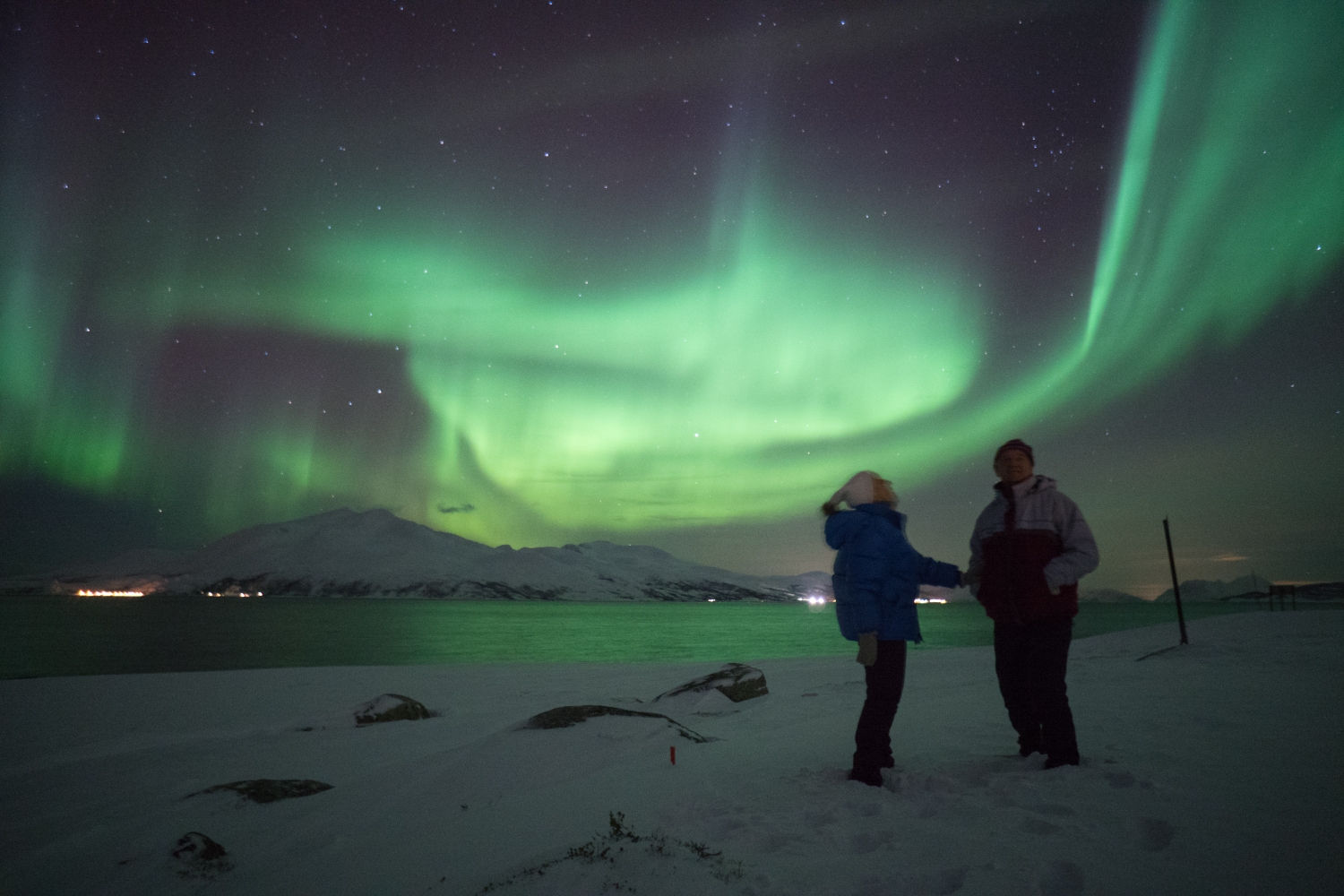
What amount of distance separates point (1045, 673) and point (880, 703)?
126 cm

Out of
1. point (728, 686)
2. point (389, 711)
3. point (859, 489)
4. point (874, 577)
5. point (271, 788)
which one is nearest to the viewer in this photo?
point (874, 577)

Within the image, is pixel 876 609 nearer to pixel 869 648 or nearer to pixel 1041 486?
pixel 869 648

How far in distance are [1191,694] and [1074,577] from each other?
18.3 ft

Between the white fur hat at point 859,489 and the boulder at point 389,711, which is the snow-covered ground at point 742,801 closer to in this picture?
the boulder at point 389,711

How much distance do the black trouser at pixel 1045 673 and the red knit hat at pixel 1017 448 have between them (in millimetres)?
1369

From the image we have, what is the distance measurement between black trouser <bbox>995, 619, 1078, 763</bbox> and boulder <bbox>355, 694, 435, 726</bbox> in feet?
37.6

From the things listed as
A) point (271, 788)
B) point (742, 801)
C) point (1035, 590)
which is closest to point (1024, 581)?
point (1035, 590)

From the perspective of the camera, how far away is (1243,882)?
294 cm

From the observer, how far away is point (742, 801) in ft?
15.8

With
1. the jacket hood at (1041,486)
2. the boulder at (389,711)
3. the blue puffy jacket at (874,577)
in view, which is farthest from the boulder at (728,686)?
the jacket hood at (1041,486)

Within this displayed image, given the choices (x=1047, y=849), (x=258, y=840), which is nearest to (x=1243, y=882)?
(x=1047, y=849)

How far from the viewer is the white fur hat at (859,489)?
17.6ft

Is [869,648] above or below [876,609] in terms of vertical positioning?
below

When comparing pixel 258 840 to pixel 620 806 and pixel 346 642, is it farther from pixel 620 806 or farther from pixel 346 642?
pixel 346 642
